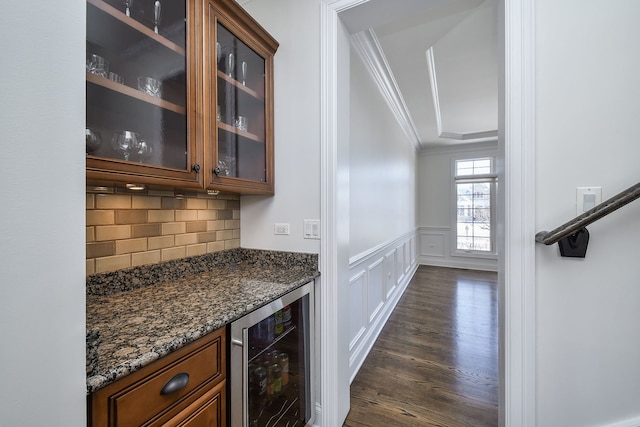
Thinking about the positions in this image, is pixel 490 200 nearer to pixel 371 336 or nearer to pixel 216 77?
pixel 371 336

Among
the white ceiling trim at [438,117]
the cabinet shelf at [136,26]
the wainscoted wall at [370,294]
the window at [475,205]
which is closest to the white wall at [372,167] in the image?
the wainscoted wall at [370,294]

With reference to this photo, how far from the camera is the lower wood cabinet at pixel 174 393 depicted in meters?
0.62

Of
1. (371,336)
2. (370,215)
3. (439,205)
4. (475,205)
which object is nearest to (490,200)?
(475,205)

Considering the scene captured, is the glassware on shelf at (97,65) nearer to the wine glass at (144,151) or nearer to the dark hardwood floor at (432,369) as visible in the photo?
the wine glass at (144,151)

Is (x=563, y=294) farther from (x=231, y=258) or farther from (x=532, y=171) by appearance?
(x=231, y=258)

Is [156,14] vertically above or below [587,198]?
above

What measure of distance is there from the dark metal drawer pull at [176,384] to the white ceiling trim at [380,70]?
7.48 feet

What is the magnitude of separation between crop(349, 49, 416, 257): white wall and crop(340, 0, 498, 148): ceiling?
0.20m

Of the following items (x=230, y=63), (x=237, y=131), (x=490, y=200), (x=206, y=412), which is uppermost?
(x=230, y=63)

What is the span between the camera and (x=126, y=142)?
0.95m

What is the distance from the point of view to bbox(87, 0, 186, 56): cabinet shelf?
89 centimetres

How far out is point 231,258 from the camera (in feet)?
5.47

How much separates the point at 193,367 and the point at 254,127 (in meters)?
1.20

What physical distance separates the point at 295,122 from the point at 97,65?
2.96 feet
